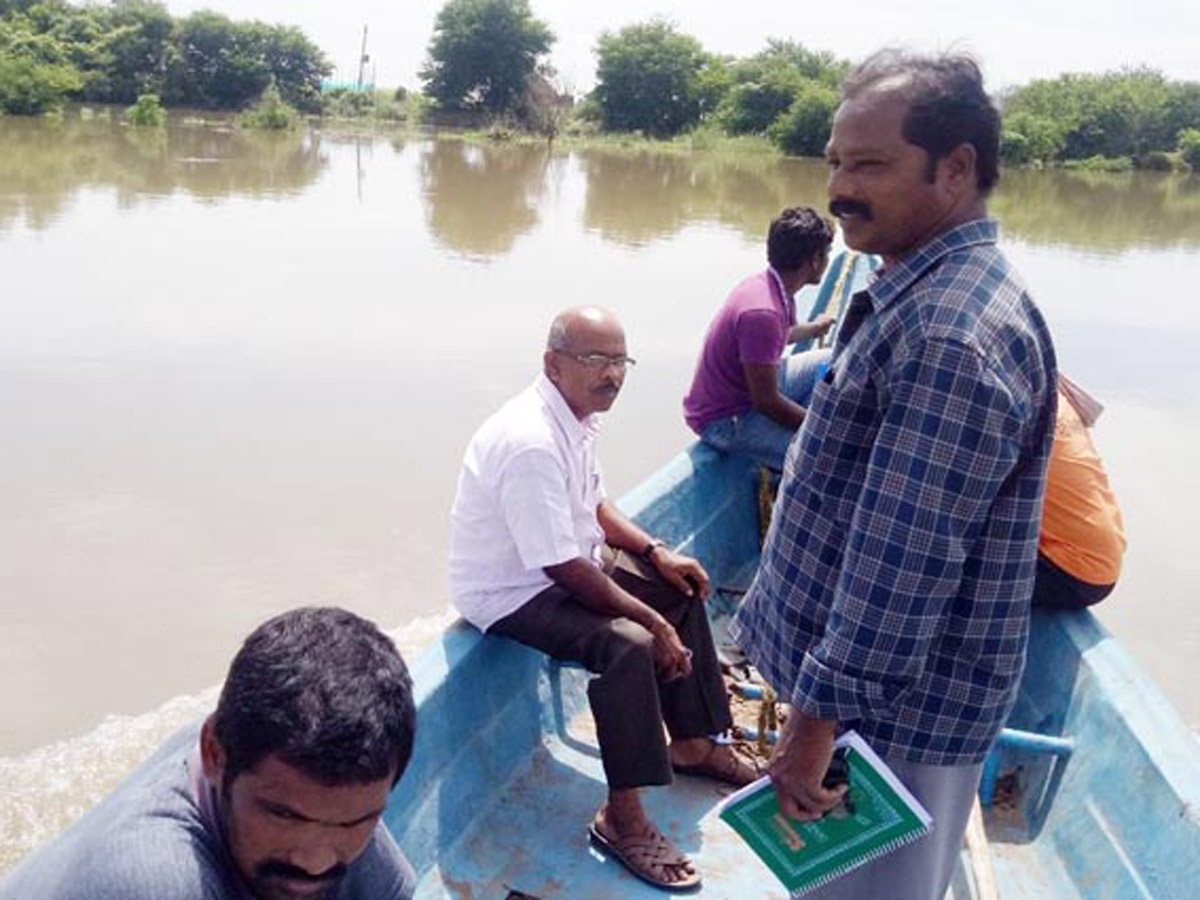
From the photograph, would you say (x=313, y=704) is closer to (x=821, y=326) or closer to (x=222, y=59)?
(x=821, y=326)

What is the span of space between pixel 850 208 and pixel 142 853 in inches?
45.5

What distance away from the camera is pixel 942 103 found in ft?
4.73

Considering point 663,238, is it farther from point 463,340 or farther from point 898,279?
point 898,279

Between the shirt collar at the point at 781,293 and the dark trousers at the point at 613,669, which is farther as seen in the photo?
the shirt collar at the point at 781,293

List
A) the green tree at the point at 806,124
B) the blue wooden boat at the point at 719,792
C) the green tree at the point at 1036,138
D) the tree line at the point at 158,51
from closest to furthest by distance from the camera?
the blue wooden boat at the point at 719,792
the green tree at the point at 1036,138
the green tree at the point at 806,124
the tree line at the point at 158,51

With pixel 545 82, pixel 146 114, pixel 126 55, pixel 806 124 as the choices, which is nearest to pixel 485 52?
pixel 545 82

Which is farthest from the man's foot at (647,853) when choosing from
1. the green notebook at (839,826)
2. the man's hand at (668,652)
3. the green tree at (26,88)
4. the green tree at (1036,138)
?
the green tree at (1036,138)

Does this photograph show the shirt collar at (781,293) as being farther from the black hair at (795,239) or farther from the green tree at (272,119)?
the green tree at (272,119)

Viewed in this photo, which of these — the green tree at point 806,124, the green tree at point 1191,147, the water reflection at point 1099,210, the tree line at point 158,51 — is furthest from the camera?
the tree line at point 158,51

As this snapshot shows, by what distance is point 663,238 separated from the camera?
16.1m

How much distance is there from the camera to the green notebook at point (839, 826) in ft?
5.06

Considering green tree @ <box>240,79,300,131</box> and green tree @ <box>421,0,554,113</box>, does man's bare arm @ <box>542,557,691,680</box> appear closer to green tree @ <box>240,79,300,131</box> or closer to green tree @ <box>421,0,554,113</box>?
green tree @ <box>240,79,300,131</box>

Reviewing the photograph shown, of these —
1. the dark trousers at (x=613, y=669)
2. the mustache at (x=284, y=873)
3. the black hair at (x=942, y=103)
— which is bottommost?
the dark trousers at (x=613, y=669)

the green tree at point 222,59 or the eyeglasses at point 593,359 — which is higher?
the green tree at point 222,59
